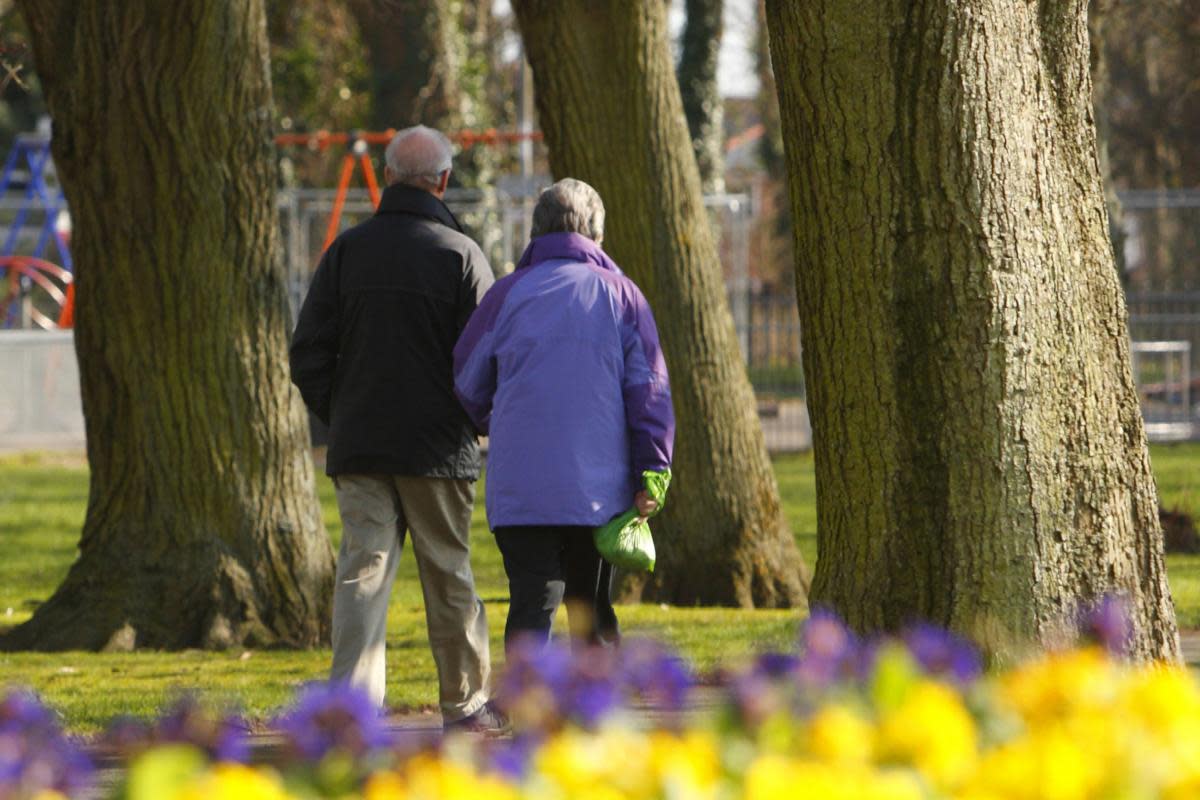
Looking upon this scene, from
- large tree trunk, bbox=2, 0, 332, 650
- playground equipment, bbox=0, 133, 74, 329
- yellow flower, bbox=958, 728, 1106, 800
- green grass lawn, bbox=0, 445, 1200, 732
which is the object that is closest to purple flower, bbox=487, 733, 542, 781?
yellow flower, bbox=958, 728, 1106, 800

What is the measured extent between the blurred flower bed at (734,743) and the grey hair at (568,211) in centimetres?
316

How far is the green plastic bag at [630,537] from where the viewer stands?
235 inches

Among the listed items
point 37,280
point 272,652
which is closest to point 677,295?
point 272,652

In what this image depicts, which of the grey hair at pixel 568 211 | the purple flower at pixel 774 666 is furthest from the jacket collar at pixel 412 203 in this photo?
the purple flower at pixel 774 666

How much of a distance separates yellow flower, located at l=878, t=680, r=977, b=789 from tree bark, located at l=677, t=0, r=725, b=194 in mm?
23740

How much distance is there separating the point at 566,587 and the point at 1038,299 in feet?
6.07

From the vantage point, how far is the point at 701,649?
28.1ft

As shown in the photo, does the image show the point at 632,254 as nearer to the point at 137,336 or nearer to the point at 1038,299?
the point at 137,336

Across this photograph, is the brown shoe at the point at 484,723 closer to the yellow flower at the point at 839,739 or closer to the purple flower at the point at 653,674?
the purple flower at the point at 653,674

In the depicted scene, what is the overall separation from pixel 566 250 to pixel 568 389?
1.44ft

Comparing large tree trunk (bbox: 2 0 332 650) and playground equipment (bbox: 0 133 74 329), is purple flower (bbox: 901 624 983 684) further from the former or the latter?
playground equipment (bbox: 0 133 74 329)

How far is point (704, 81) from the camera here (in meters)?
26.6

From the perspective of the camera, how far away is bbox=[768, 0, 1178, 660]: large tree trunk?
5047mm

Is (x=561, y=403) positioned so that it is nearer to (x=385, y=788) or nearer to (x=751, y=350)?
(x=385, y=788)
